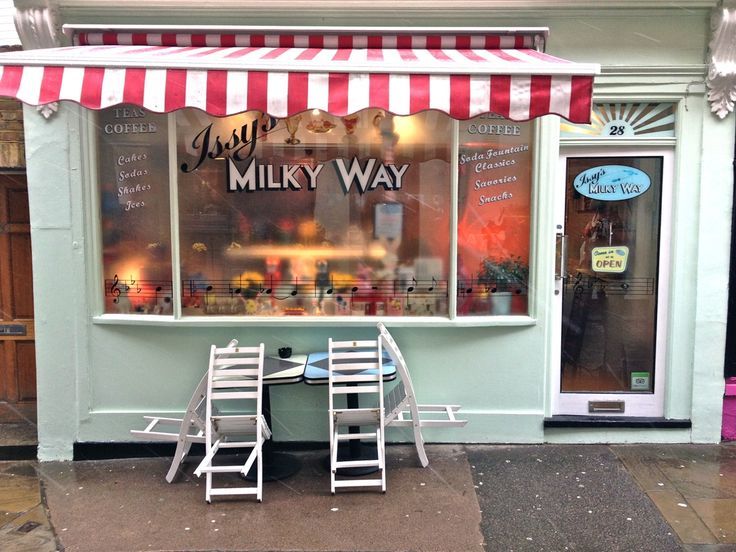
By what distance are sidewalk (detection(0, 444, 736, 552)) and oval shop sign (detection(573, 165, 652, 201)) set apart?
216cm

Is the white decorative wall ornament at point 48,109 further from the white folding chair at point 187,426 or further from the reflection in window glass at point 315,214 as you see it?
the white folding chair at point 187,426

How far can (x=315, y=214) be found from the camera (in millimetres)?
5164

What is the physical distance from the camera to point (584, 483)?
176 inches

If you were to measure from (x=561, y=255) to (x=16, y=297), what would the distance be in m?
5.02

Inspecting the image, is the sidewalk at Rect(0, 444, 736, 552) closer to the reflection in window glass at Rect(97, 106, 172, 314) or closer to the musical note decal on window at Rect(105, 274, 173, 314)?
the musical note decal on window at Rect(105, 274, 173, 314)

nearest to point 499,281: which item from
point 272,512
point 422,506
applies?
point 422,506

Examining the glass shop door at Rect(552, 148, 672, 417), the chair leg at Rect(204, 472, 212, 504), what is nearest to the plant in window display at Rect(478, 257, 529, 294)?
the glass shop door at Rect(552, 148, 672, 417)

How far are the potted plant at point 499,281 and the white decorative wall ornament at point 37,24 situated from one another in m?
3.97

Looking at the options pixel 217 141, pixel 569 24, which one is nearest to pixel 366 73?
pixel 217 141

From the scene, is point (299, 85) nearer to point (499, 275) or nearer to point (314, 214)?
point (314, 214)

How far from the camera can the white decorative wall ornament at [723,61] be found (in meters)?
4.68

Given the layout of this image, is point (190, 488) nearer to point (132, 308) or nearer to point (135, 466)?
point (135, 466)

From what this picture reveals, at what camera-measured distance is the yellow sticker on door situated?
5215mm

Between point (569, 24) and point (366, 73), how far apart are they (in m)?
2.09
